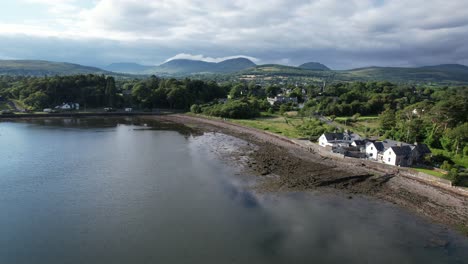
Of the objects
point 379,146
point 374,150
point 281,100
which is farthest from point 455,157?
point 281,100

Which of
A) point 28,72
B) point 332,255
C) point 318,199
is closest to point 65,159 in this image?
point 318,199

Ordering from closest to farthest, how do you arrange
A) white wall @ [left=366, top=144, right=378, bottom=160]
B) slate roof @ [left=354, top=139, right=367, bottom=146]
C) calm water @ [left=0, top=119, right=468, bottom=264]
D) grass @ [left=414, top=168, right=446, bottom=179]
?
calm water @ [left=0, top=119, right=468, bottom=264] < grass @ [left=414, top=168, right=446, bottom=179] < white wall @ [left=366, top=144, right=378, bottom=160] < slate roof @ [left=354, top=139, right=367, bottom=146]

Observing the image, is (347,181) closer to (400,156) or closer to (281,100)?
(400,156)

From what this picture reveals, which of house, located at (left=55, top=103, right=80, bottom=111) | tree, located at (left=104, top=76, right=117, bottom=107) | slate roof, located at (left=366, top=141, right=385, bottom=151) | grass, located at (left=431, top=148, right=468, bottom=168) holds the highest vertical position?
tree, located at (left=104, top=76, right=117, bottom=107)

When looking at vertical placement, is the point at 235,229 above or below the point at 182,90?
below

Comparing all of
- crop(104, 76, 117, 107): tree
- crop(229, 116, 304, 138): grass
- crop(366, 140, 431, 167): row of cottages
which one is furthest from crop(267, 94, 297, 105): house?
crop(366, 140, 431, 167): row of cottages

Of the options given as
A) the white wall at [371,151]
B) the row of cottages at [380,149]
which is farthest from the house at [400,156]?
the white wall at [371,151]

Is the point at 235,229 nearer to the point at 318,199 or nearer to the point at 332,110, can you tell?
the point at 318,199

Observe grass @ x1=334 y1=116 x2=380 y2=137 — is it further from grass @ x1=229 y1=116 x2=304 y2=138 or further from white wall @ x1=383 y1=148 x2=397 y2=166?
white wall @ x1=383 y1=148 x2=397 y2=166
